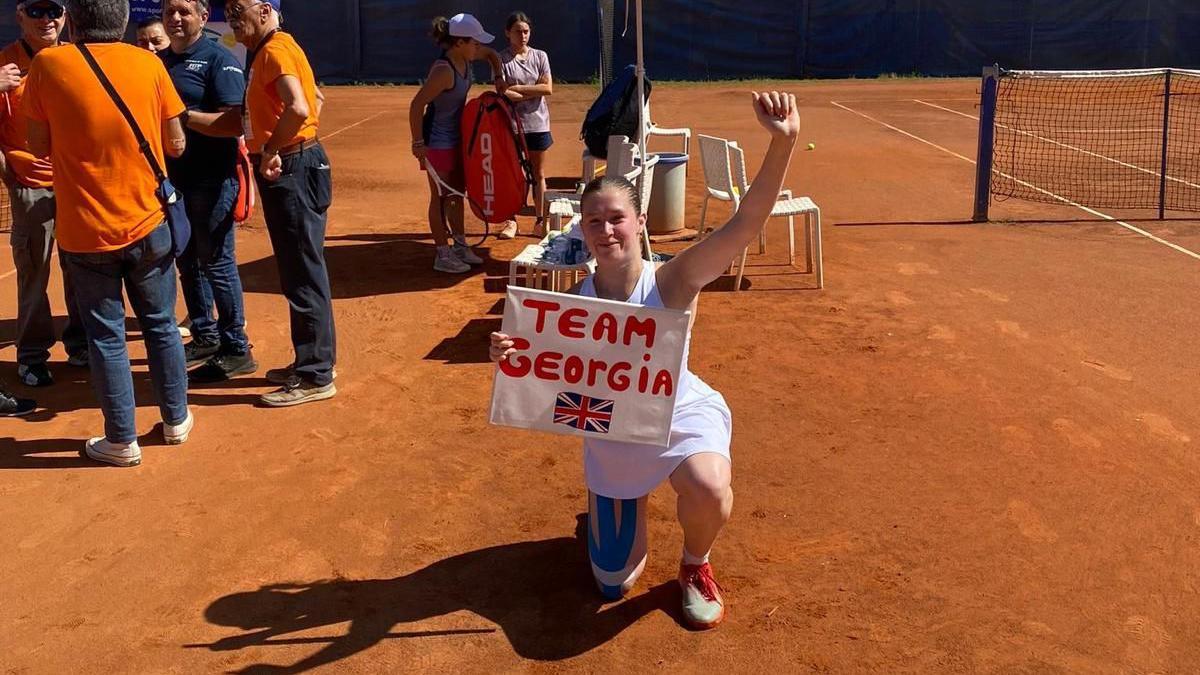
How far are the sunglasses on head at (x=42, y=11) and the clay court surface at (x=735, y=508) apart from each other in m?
2.10

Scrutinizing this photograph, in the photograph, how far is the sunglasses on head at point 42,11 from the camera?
18.8 ft

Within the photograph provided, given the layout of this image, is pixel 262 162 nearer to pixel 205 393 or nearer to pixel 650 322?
pixel 205 393

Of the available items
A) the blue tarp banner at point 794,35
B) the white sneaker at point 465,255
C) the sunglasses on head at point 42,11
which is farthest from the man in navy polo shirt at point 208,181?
the blue tarp banner at point 794,35

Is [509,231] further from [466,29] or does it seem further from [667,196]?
[466,29]

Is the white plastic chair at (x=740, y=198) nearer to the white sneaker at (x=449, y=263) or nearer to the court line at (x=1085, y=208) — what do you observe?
the white sneaker at (x=449, y=263)

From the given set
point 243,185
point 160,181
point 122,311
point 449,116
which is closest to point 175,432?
point 122,311

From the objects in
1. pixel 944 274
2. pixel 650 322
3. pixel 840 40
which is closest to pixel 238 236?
pixel 944 274

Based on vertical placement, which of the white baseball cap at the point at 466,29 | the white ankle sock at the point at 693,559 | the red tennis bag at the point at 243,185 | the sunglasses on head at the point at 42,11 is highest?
the white baseball cap at the point at 466,29

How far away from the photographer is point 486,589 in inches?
171

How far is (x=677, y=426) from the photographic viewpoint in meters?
3.96

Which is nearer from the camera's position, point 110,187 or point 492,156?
point 110,187

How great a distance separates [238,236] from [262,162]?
16.0ft

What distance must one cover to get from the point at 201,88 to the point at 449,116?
113 inches

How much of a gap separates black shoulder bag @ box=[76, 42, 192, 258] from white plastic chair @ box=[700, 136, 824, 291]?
164 inches
